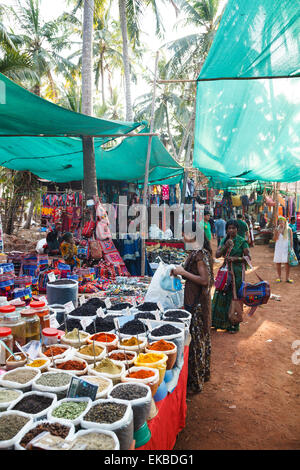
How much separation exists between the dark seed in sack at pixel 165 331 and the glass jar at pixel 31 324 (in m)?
0.78

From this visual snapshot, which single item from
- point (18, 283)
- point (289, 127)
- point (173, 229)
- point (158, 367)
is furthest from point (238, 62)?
point (173, 229)

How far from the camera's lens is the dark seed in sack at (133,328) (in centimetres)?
231

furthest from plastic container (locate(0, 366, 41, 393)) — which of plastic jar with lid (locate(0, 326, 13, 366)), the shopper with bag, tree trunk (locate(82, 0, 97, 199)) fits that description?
tree trunk (locate(82, 0, 97, 199))

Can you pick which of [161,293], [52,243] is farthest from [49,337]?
[52,243]

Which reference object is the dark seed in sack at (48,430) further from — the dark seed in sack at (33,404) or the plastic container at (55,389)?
the plastic container at (55,389)

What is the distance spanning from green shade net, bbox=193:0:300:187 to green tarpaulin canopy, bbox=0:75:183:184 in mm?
1246

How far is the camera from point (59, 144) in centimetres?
648

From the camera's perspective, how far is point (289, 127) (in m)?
4.57

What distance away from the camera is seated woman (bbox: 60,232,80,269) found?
549cm

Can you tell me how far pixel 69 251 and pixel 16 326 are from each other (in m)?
3.61

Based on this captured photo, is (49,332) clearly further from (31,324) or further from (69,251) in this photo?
(69,251)

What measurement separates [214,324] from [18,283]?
2.83 m
